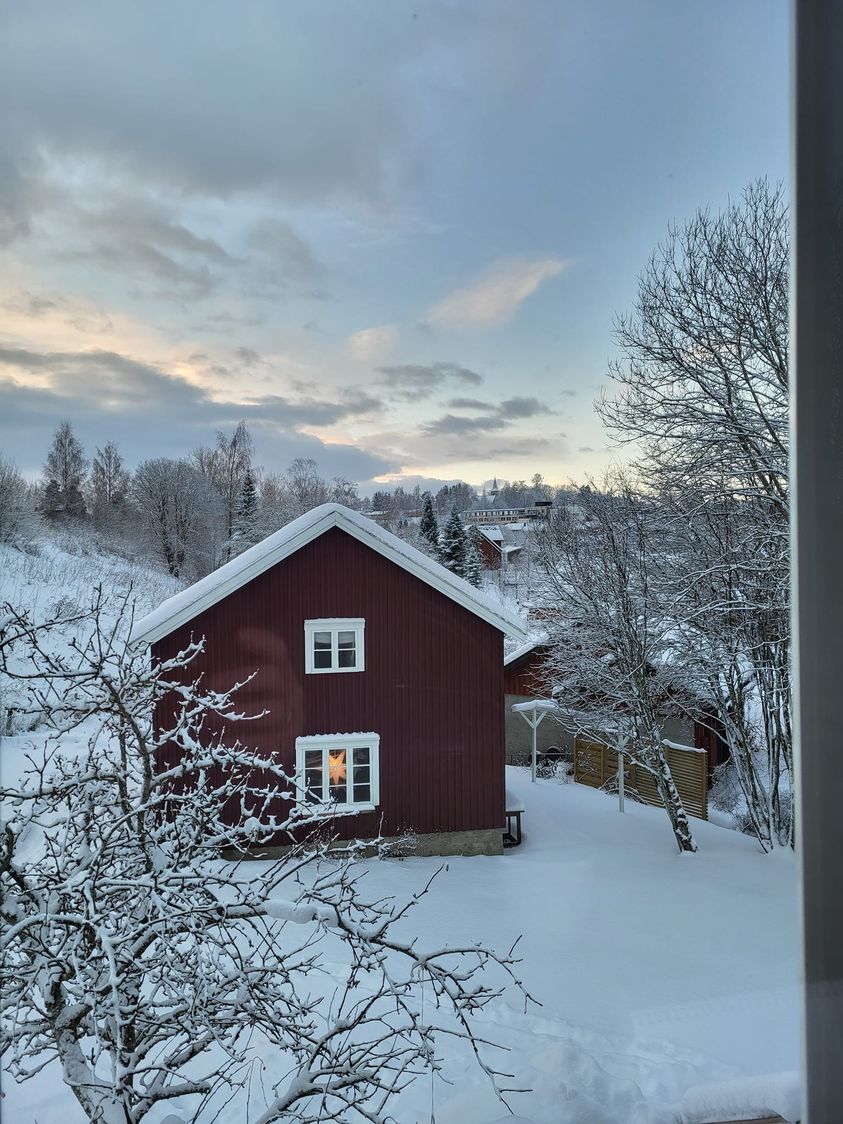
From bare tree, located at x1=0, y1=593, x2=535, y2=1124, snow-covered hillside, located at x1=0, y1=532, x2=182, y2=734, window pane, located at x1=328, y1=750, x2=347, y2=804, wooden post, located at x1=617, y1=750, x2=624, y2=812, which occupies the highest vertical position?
snow-covered hillside, located at x1=0, y1=532, x2=182, y2=734

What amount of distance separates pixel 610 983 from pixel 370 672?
2662mm

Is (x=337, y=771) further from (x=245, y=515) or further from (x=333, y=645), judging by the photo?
(x=245, y=515)

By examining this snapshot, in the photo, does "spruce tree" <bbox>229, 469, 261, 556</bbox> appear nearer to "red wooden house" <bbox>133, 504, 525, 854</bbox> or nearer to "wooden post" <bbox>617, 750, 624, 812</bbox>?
"red wooden house" <bbox>133, 504, 525, 854</bbox>

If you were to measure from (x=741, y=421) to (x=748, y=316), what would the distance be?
0.40 meters

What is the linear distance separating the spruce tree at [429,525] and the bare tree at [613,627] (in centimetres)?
109

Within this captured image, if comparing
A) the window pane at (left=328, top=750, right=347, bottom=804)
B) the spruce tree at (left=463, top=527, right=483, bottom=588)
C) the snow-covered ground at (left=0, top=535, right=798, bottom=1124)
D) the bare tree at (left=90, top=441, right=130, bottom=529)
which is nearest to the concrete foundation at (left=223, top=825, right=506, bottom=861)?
the window pane at (left=328, top=750, right=347, bottom=804)

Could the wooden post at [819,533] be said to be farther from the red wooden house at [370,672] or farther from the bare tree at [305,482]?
the red wooden house at [370,672]

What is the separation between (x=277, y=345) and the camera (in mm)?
1505

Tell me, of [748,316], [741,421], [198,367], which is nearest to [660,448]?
[741,421]

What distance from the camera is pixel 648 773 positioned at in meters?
4.67

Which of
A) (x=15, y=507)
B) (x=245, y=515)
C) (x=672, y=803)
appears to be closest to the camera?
(x=15, y=507)

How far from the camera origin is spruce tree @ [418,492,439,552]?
71.1 inches

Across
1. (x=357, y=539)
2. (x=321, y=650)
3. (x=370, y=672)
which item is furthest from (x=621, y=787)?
(x=357, y=539)

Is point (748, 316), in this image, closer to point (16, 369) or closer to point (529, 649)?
point (16, 369)
